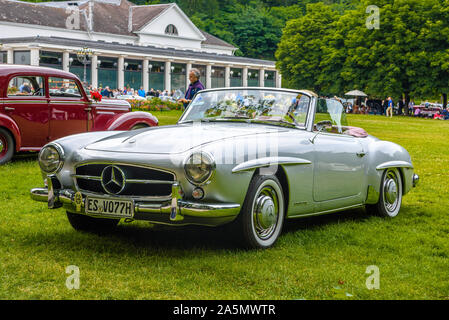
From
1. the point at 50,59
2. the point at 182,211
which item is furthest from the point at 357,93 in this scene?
the point at 182,211

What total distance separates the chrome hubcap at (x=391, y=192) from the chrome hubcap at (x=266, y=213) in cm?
230

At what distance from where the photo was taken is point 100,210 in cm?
548

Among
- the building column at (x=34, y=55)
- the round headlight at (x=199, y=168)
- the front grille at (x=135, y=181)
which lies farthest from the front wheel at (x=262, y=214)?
the building column at (x=34, y=55)

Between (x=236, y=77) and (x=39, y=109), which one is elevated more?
(x=236, y=77)

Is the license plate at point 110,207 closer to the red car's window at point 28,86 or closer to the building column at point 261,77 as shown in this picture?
the red car's window at point 28,86

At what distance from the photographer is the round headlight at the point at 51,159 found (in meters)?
5.97

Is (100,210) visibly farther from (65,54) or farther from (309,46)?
(309,46)

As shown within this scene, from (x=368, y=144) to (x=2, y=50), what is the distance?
Answer: 5949cm

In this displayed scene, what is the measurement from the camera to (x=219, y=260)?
5.38 m

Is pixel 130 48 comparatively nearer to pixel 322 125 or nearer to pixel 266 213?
Result: pixel 322 125

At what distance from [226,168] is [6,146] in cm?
783

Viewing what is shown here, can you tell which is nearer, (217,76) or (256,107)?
(256,107)

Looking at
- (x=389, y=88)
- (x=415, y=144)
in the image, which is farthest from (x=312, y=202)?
(x=389, y=88)

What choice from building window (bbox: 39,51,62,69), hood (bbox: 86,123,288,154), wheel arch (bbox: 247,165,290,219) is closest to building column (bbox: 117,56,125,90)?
building window (bbox: 39,51,62,69)
